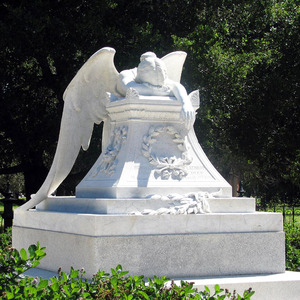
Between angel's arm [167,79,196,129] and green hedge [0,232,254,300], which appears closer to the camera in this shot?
green hedge [0,232,254,300]

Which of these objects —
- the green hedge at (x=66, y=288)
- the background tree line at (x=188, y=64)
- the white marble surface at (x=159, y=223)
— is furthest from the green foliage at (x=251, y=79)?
the green hedge at (x=66, y=288)

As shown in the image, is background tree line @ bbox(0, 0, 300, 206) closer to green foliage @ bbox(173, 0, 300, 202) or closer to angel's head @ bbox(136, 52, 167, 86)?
green foliage @ bbox(173, 0, 300, 202)

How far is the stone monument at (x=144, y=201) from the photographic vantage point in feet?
22.8

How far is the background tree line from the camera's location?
16.2 m

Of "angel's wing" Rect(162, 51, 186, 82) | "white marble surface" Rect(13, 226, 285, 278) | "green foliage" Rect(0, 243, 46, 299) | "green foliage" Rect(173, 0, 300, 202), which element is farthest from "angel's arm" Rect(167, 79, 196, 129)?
"green foliage" Rect(173, 0, 300, 202)

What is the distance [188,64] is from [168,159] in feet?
28.1

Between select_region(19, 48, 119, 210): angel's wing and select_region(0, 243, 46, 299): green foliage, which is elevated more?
select_region(19, 48, 119, 210): angel's wing

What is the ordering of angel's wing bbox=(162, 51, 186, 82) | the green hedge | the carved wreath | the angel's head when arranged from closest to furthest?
the green hedge < the carved wreath < the angel's head < angel's wing bbox=(162, 51, 186, 82)

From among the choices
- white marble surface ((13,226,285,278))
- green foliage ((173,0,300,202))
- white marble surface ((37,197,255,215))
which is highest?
green foliage ((173,0,300,202))

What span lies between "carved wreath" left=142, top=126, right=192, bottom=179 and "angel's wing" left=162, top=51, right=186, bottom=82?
1291 millimetres

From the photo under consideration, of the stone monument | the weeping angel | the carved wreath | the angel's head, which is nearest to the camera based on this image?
the stone monument

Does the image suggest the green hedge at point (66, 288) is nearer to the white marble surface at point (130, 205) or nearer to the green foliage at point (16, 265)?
the green foliage at point (16, 265)

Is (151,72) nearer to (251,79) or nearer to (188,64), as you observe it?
(188,64)

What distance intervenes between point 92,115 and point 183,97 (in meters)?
1.52
